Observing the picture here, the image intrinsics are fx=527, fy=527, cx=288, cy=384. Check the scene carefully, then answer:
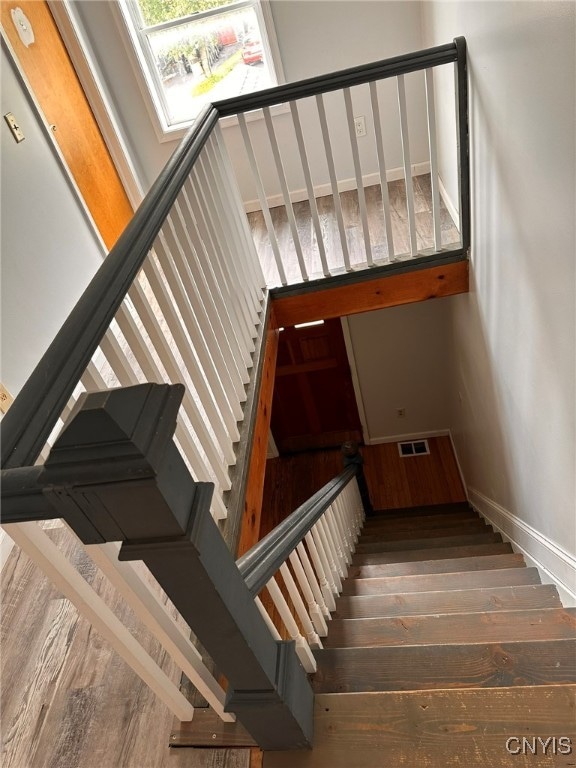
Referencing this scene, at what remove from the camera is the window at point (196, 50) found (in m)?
3.59

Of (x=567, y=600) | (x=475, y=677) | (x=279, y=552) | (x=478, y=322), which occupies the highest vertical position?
(x=279, y=552)

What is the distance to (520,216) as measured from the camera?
5.97ft

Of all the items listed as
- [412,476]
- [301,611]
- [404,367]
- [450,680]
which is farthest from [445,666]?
[412,476]

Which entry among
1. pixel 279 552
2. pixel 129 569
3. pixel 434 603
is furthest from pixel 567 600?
pixel 129 569

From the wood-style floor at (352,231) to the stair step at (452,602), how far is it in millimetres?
1759

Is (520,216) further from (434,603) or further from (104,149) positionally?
(104,149)

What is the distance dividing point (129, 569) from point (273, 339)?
2.20 metres

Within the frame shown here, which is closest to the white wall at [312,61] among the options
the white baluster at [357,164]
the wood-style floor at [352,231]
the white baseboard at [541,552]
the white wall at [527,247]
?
the wood-style floor at [352,231]

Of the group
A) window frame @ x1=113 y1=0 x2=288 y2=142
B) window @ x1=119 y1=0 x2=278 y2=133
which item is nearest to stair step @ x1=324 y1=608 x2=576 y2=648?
window frame @ x1=113 y1=0 x2=288 y2=142

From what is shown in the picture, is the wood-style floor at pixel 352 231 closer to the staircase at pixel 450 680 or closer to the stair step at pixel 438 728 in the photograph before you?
the staircase at pixel 450 680

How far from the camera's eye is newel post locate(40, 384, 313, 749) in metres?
0.65

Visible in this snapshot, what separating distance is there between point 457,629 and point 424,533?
7.22 ft

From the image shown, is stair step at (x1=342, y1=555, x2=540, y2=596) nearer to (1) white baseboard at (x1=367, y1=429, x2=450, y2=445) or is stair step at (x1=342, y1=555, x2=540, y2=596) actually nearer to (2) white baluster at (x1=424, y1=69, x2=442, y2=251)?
(2) white baluster at (x1=424, y1=69, x2=442, y2=251)

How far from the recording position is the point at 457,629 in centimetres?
172
